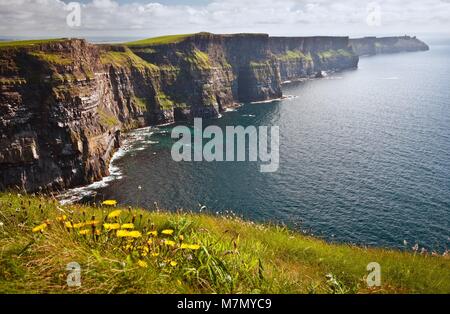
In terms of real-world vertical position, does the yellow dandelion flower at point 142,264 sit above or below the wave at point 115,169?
above

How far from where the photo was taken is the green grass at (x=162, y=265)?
286 inches

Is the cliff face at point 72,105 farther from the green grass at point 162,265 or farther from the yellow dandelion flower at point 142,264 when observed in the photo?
the yellow dandelion flower at point 142,264

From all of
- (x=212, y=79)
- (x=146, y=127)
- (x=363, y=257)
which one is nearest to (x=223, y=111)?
(x=212, y=79)

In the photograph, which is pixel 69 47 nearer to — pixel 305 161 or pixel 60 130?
pixel 60 130

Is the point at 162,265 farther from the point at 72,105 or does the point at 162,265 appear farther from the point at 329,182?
the point at 72,105

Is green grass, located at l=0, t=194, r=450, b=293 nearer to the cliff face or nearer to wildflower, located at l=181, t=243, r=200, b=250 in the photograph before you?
wildflower, located at l=181, t=243, r=200, b=250

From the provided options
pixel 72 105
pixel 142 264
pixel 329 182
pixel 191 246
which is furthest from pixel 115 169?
pixel 142 264

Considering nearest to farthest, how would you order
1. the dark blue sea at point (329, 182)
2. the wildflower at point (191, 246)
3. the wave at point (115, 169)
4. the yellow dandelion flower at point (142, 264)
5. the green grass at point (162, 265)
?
the green grass at point (162, 265)
the yellow dandelion flower at point (142, 264)
the wildflower at point (191, 246)
the dark blue sea at point (329, 182)
the wave at point (115, 169)

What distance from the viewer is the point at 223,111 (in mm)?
157000

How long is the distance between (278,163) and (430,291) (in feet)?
258

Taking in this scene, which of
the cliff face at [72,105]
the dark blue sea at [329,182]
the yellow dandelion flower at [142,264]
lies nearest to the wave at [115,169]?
the dark blue sea at [329,182]

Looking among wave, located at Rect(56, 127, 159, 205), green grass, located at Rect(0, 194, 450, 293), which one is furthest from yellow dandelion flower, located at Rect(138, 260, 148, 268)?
wave, located at Rect(56, 127, 159, 205)

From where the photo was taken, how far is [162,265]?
26.2 feet

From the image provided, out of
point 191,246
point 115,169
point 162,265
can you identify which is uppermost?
point 191,246
